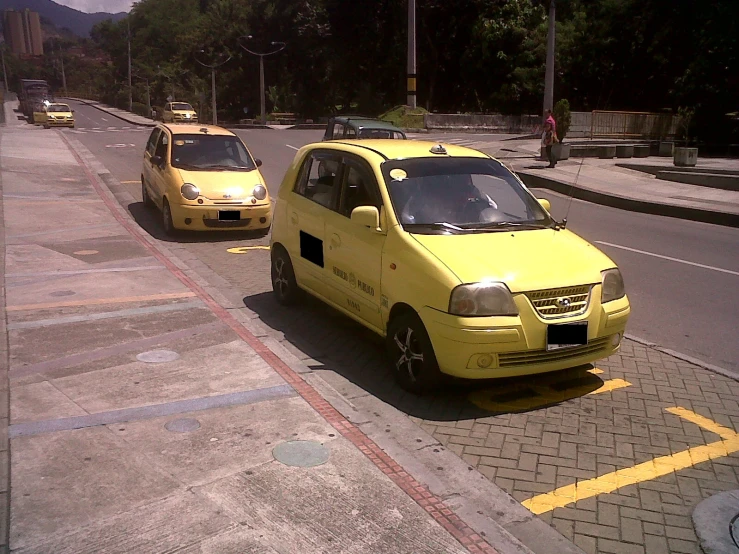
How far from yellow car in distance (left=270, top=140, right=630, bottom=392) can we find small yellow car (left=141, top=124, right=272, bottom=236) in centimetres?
462

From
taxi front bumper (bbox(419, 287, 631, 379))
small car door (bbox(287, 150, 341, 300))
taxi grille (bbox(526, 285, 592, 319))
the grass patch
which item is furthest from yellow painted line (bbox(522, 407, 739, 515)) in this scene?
the grass patch

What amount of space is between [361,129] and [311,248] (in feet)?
37.5

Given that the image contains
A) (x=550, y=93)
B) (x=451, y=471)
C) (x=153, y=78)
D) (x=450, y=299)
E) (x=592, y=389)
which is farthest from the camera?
(x=153, y=78)

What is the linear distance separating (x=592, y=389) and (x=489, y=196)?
1.89 m

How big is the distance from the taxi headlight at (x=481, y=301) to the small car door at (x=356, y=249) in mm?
937

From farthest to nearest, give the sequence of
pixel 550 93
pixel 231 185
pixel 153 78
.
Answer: pixel 153 78 < pixel 550 93 < pixel 231 185

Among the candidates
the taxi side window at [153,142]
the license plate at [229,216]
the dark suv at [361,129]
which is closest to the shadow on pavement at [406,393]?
the license plate at [229,216]

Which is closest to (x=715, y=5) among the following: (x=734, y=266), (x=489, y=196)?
(x=734, y=266)

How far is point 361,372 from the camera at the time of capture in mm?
6375

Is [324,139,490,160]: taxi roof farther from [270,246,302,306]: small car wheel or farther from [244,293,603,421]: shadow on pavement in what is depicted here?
[244,293,603,421]: shadow on pavement

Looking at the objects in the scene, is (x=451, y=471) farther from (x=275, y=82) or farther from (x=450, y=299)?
(x=275, y=82)

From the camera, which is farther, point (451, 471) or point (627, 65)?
point (627, 65)

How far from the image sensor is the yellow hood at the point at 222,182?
12.1 meters

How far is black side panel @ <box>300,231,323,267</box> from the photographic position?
7.24 m
